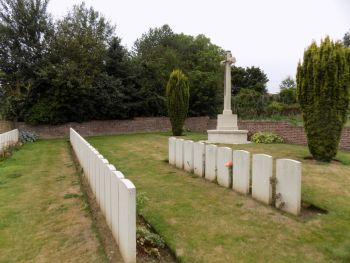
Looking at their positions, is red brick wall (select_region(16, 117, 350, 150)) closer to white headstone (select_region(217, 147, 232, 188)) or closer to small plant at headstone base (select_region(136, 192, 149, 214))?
white headstone (select_region(217, 147, 232, 188))

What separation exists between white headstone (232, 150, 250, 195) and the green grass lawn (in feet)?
0.63

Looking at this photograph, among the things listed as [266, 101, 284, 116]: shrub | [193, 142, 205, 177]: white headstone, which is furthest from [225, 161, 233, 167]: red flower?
[266, 101, 284, 116]: shrub

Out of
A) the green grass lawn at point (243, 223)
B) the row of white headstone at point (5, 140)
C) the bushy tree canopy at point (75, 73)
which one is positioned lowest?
the green grass lawn at point (243, 223)

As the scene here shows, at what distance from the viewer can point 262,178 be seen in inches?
205

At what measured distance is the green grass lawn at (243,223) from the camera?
349 cm

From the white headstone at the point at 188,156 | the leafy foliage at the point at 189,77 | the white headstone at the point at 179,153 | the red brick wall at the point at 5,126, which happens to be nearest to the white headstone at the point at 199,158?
the white headstone at the point at 188,156

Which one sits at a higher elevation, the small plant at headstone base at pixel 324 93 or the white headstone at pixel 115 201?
the small plant at headstone base at pixel 324 93

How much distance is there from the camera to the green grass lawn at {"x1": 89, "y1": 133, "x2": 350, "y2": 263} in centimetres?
349

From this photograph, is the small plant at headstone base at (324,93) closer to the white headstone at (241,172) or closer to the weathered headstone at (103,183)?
the white headstone at (241,172)

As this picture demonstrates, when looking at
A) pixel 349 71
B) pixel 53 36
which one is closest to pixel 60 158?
pixel 349 71

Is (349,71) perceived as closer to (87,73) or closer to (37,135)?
(87,73)

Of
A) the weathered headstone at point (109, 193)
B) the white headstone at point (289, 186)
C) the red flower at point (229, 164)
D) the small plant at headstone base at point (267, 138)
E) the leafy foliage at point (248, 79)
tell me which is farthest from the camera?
the leafy foliage at point (248, 79)

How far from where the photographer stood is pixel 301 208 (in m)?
4.90

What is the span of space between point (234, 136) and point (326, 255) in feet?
31.9
